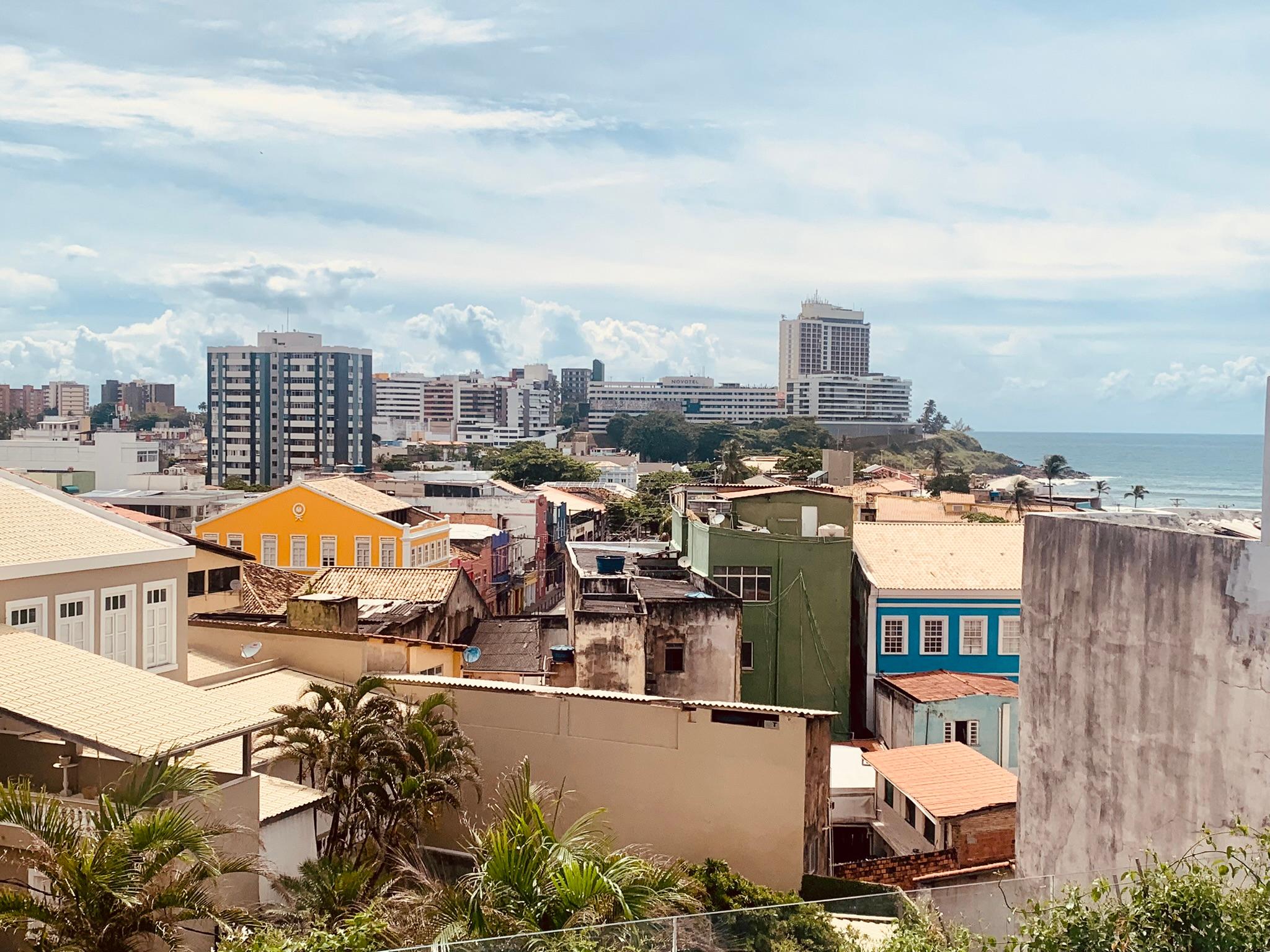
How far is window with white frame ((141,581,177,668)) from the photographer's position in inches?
760

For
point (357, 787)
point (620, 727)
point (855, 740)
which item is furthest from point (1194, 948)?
point (855, 740)

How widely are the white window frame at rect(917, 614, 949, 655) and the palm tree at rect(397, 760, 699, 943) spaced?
23880 millimetres

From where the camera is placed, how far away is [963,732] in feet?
95.6

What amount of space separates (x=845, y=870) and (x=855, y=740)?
1212 cm

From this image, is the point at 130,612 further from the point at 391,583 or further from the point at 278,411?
the point at 278,411

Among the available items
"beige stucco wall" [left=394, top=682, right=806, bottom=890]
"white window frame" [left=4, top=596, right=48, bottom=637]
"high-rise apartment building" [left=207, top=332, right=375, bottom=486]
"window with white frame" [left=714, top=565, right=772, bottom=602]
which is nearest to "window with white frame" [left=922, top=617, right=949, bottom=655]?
"window with white frame" [left=714, top=565, right=772, bottom=602]

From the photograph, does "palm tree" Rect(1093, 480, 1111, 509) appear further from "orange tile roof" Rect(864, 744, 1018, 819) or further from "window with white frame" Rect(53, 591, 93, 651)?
"window with white frame" Rect(53, 591, 93, 651)

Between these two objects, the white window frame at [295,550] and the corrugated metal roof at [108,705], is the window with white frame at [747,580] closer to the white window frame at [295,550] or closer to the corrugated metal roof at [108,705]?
the corrugated metal roof at [108,705]

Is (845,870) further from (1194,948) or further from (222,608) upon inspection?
(222,608)

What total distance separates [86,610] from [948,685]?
2139 centimetres

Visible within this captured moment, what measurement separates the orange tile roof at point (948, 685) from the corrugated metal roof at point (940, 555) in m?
2.51

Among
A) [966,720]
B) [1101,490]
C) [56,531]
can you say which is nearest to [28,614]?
[56,531]

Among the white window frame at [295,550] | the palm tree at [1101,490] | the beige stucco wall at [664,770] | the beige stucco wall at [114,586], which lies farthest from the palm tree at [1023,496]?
the beige stucco wall at [114,586]

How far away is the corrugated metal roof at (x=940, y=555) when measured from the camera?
108 ft
